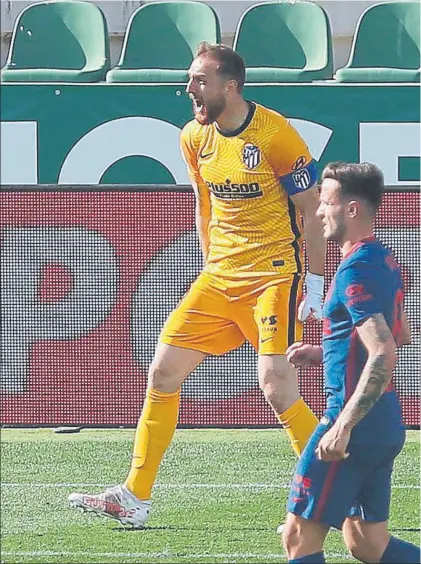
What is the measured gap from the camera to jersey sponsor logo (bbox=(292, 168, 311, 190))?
5766 millimetres

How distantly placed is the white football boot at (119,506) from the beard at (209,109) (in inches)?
62.9

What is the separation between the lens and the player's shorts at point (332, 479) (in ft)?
12.8

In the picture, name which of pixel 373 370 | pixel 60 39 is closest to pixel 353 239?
pixel 373 370

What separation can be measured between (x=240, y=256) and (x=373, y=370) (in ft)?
7.05

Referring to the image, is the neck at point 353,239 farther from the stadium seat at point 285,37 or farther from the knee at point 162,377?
the stadium seat at point 285,37

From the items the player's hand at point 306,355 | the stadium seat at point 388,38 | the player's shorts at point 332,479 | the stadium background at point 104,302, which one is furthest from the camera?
the stadium seat at point 388,38

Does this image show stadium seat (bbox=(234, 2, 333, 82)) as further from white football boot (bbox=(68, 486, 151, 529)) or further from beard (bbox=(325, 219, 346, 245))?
beard (bbox=(325, 219, 346, 245))

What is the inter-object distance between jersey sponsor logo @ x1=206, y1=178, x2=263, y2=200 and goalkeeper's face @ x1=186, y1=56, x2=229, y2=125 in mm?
282

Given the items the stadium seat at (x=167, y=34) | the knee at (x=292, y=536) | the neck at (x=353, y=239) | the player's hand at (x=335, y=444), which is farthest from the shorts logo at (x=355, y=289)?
the stadium seat at (x=167, y=34)

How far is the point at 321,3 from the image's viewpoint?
485 inches

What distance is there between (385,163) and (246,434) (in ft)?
8.14

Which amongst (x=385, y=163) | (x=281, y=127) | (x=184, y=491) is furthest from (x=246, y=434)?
(x=281, y=127)

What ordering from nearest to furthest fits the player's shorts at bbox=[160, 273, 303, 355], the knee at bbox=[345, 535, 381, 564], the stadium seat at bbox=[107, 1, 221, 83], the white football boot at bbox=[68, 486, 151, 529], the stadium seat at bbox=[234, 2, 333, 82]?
the knee at bbox=[345, 535, 381, 564] < the white football boot at bbox=[68, 486, 151, 529] < the player's shorts at bbox=[160, 273, 303, 355] < the stadium seat at bbox=[234, 2, 333, 82] < the stadium seat at bbox=[107, 1, 221, 83]

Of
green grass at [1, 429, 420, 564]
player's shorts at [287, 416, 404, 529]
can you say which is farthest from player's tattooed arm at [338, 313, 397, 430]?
green grass at [1, 429, 420, 564]
